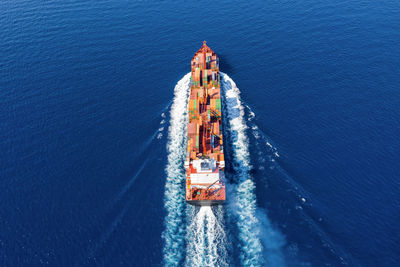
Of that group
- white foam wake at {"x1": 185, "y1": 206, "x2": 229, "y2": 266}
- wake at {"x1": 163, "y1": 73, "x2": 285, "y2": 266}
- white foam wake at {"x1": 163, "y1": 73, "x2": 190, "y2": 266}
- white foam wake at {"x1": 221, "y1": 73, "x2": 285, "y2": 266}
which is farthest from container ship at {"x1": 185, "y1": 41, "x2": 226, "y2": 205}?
white foam wake at {"x1": 221, "y1": 73, "x2": 285, "y2": 266}

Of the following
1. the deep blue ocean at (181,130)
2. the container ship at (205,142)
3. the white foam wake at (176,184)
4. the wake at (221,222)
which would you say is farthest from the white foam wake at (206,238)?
the container ship at (205,142)

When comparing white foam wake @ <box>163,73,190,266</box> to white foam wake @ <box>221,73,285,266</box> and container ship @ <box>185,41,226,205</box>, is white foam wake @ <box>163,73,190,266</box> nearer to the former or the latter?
container ship @ <box>185,41,226,205</box>

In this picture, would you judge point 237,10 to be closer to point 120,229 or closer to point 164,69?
point 164,69

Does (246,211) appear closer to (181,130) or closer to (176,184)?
(176,184)

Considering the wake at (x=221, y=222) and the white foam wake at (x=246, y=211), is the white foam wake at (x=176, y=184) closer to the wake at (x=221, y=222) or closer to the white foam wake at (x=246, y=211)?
the wake at (x=221, y=222)

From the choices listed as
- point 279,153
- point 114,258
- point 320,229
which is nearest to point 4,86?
point 114,258
